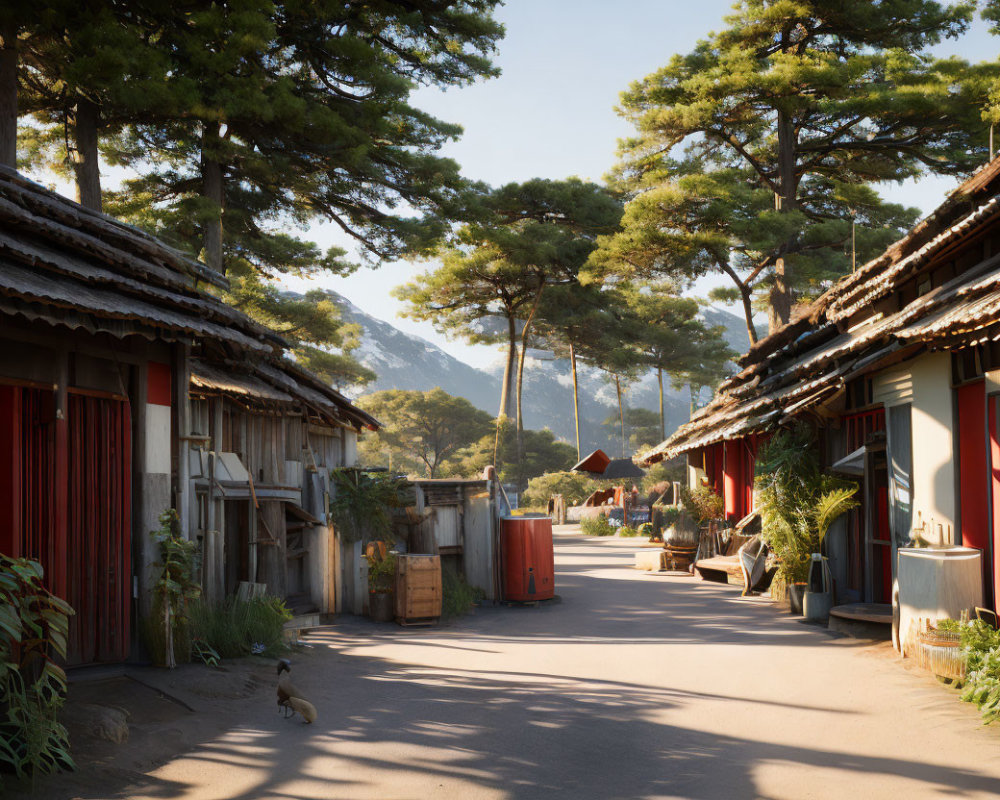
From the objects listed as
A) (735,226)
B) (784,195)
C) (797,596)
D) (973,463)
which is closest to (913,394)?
(973,463)

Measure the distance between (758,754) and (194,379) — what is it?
23.4ft

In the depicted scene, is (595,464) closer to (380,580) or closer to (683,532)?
(683,532)

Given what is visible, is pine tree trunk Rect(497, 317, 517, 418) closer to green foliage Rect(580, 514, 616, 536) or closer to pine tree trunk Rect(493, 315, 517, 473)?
pine tree trunk Rect(493, 315, 517, 473)

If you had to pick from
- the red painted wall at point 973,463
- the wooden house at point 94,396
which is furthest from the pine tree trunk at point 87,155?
the red painted wall at point 973,463

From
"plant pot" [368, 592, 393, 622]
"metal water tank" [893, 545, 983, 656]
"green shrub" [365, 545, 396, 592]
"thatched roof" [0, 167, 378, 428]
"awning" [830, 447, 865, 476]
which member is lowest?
"plant pot" [368, 592, 393, 622]

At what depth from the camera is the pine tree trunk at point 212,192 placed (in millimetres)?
17609

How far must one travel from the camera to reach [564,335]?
4356cm

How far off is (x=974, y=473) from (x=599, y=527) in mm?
24263

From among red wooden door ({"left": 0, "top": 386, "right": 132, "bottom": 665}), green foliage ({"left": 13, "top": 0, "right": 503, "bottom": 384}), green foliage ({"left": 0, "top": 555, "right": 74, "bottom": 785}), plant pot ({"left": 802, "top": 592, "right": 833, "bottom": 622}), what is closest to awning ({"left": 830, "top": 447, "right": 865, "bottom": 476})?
plant pot ({"left": 802, "top": 592, "right": 833, "bottom": 622})

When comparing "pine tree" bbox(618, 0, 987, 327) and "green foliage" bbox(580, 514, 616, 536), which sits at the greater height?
"pine tree" bbox(618, 0, 987, 327)

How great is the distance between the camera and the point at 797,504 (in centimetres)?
1200

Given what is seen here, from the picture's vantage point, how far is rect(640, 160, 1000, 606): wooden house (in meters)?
7.71

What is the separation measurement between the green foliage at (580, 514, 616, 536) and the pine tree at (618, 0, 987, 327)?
36.3ft

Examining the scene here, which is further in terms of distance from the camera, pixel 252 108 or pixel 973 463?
pixel 252 108
